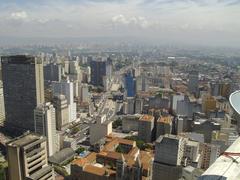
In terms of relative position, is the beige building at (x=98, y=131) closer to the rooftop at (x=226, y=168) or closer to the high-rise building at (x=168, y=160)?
the high-rise building at (x=168, y=160)

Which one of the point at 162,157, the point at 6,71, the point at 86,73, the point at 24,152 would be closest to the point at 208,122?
the point at 162,157

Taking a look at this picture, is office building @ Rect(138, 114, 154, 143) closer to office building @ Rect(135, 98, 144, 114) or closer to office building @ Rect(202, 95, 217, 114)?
office building @ Rect(135, 98, 144, 114)

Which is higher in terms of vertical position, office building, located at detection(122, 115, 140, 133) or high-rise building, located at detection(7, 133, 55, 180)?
high-rise building, located at detection(7, 133, 55, 180)

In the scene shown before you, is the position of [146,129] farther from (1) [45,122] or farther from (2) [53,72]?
(2) [53,72]

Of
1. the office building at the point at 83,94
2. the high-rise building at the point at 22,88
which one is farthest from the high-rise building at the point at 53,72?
the high-rise building at the point at 22,88

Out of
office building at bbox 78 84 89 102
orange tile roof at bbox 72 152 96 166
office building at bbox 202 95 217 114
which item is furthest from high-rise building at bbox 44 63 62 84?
orange tile roof at bbox 72 152 96 166

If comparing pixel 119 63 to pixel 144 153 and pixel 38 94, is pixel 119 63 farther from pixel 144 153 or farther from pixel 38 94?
pixel 144 153
